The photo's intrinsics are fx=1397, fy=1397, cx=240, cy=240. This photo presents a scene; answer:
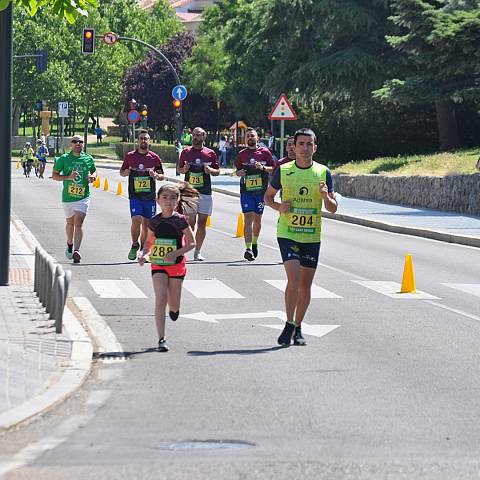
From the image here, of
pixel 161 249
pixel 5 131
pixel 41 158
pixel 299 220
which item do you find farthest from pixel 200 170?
pixel 41 158

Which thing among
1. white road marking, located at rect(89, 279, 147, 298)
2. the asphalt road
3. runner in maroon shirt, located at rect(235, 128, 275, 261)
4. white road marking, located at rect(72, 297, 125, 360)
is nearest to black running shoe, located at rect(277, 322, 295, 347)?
the asphalt road

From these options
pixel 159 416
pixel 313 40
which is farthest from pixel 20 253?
pixel 313 40

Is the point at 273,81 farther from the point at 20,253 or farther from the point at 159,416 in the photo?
the point at 159,416

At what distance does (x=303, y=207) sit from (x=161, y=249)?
1330 millimetres

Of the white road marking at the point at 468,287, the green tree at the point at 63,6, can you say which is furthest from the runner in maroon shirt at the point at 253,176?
the green tree at the point at 63,6

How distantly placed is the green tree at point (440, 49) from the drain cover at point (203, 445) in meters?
29.7

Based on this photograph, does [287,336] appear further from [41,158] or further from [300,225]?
[41,158]

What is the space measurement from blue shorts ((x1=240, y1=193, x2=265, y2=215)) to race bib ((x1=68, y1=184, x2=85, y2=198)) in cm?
257

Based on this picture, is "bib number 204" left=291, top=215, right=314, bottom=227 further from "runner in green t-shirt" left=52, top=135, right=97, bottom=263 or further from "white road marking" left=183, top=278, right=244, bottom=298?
"runner in green t-shirt" left=52, top=135, right=97, bottom=263

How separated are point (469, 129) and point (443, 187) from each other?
68.2 ft

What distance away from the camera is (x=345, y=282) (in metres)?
18.3

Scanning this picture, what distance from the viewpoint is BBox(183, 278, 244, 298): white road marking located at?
1639 centimetres

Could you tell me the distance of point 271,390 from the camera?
9969 mm

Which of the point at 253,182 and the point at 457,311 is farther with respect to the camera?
the point at 253,182
